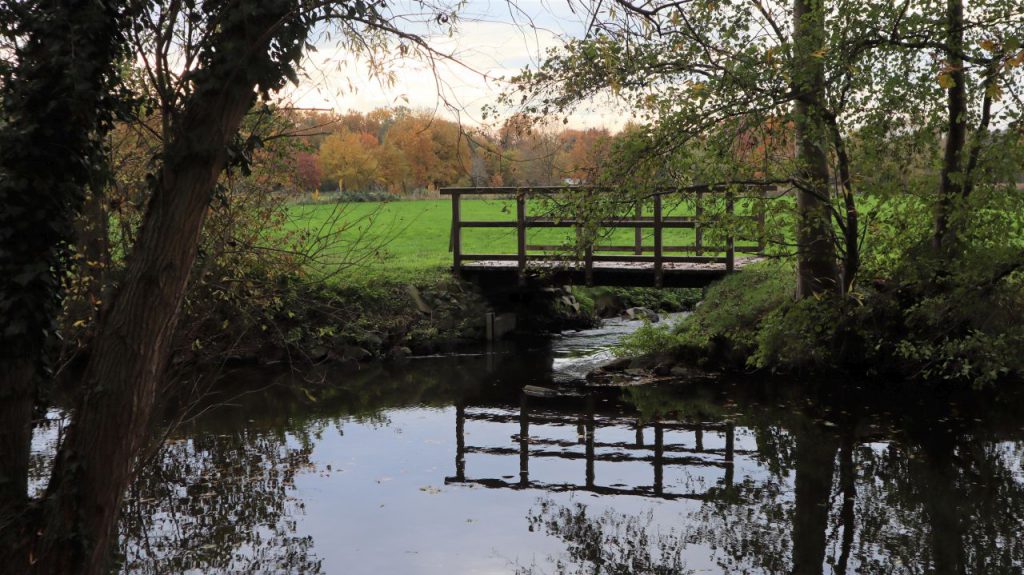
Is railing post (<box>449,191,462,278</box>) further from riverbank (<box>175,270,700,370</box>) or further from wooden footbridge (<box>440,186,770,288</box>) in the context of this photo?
riverbank (<box>175,270,700,370</box>)

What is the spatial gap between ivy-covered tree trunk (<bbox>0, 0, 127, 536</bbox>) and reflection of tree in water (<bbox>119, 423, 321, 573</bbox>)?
2445 millimetres

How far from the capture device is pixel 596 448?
10375 millimetres

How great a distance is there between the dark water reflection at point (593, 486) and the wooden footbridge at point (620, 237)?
2.33 meters

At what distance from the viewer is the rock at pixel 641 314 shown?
20141mm

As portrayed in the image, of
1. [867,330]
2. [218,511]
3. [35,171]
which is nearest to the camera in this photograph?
[35,171]

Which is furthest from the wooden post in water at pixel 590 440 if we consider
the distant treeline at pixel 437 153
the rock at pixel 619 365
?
the distant treeline at pixel 437 153

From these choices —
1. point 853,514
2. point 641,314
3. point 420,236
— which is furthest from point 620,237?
point 420,236

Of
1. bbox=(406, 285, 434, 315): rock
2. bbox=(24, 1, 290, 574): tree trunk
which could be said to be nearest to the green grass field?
bbox=(406, 285, 434, 315): rock

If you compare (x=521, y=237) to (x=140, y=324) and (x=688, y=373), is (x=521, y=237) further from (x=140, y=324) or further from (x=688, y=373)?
(x=140, y=324)

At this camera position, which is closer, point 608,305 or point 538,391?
point 538,391

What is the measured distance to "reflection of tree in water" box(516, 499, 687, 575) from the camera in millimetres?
6945

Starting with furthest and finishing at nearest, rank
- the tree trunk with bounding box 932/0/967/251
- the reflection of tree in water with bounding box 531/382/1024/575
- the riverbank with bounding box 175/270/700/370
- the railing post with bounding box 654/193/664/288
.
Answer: the railing post with bounding box 654/193/664/288
the riverbank with bounding box 175/270/700/370
the tree trunk with bounding box 932/0/967/251
the reflection of tree in water with bounding box 531/382/1024/575

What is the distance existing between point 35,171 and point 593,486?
19.2ft

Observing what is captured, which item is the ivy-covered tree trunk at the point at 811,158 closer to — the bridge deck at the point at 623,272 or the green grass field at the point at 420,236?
the green grass field at the point at 420,236
